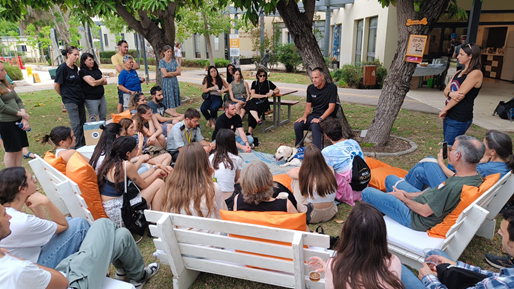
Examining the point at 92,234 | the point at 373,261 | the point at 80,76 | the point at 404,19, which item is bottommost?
the point at 92,234

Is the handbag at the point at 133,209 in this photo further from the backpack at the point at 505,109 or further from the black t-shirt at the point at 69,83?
the backpack at the point at 505,109

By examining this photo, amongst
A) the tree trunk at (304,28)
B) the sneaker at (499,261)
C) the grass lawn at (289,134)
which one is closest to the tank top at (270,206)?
the grass lawn at (289,134)

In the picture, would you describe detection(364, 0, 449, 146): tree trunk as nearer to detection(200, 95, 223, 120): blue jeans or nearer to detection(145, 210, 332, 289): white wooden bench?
detection(200, 95, 223, 120): blue jeans

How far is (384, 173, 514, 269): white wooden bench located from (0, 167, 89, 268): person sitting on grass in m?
2.75

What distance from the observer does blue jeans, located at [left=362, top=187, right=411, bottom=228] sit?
10.2 ft

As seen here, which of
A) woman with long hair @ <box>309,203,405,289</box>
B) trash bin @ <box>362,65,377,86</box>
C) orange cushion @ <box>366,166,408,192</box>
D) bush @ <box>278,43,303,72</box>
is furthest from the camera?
bush @ <box>278,43,303,72</box>

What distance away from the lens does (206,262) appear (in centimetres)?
266

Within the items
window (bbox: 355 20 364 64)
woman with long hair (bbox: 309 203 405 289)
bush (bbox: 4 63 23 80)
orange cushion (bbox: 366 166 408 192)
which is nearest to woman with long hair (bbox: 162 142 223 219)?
woman with long hair (bbox: 309 203 405 289)

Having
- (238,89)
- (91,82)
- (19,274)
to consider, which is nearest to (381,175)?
(19,274)

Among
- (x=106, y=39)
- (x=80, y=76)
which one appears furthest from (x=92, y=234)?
(x=106, y=39)

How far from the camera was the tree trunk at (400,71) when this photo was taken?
5.31 meters

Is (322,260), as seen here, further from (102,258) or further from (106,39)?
(106,39)

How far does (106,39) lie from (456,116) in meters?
41.1

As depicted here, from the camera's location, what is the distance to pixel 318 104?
6.02 m
